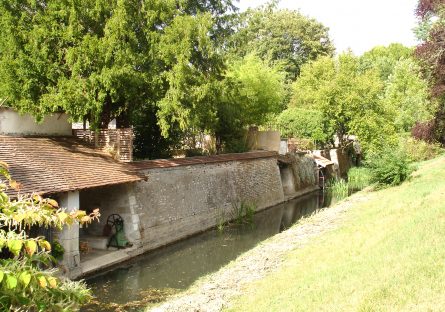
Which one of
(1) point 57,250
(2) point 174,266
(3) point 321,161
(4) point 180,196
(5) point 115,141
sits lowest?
(2) point 174,266

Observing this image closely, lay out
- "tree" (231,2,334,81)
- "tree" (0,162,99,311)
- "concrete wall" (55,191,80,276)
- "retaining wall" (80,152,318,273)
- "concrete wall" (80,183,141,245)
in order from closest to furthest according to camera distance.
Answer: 1. "tree" (0,162,99,311)
2. "concrete wall" (55,191,80,276)
3. "concrete wall" (80,183,141,245)
4. "retaining wall" (80,152,318,273)
5. "tree" (231,2,334,81)

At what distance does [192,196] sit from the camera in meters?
19.5

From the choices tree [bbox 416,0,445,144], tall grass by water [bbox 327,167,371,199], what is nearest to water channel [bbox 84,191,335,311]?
tall grass by water [bbox 327,167,371,199]

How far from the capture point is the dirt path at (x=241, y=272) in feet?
30.2

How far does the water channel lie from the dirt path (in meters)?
1.33

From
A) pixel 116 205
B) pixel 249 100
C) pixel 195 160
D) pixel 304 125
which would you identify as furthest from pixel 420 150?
pixel 116 205

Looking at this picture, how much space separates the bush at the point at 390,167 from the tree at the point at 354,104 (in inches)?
290

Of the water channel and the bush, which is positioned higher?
the bush

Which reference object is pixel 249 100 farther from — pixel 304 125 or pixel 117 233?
pixel 117 233

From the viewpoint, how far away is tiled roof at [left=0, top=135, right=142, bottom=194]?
1198 cm

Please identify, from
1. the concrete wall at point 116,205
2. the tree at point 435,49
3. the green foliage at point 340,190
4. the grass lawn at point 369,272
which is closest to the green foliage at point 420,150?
the green foliage at point 340,190

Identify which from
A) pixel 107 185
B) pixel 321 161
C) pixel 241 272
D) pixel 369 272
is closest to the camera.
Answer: pixel 369 272

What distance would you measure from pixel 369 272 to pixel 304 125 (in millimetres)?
Result: 28516

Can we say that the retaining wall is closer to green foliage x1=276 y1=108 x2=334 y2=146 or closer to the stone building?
the stone building
